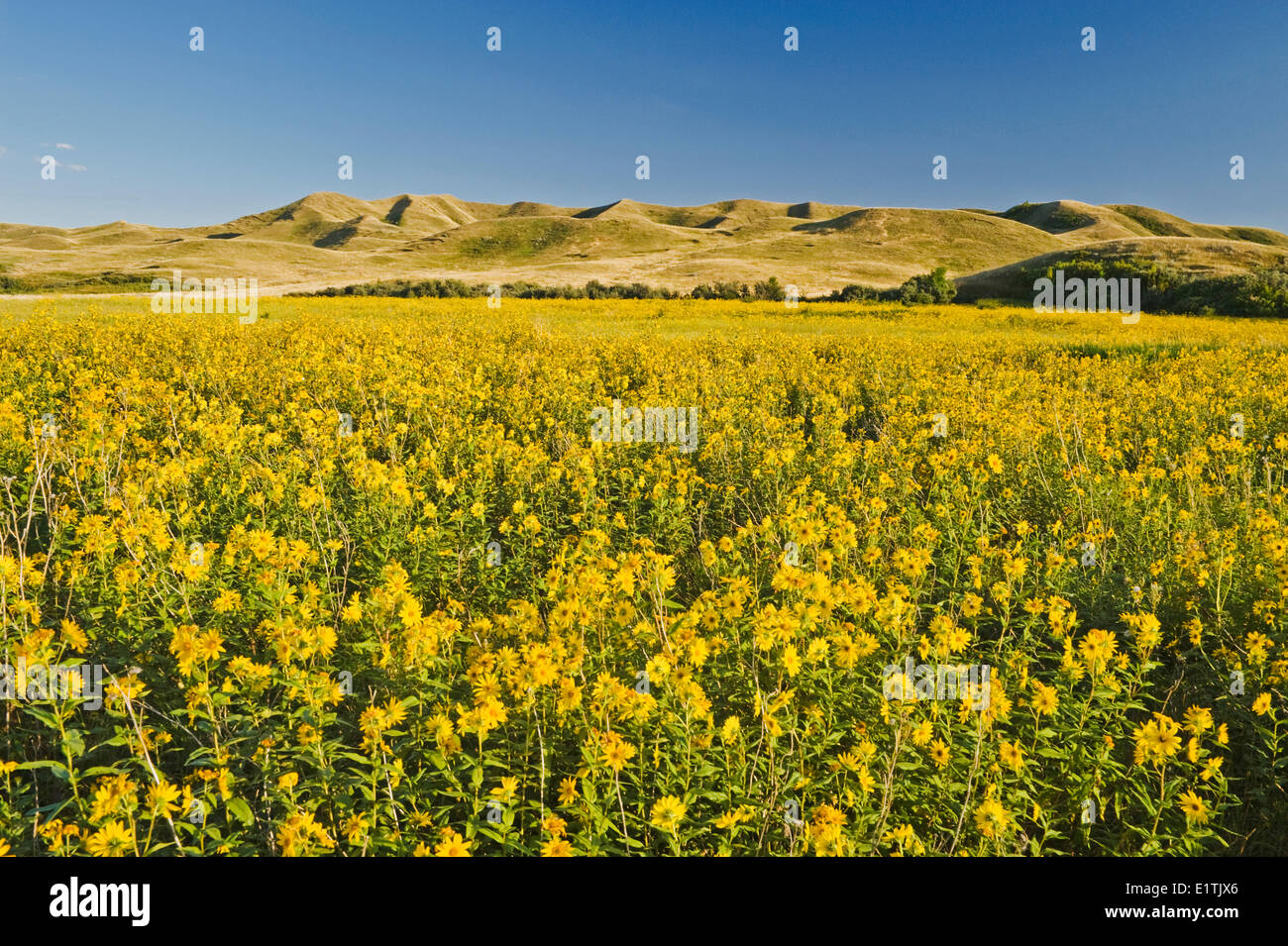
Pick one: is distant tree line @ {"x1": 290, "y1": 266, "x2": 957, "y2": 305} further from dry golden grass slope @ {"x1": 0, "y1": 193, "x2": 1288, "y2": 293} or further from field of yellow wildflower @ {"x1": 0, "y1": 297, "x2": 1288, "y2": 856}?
field of yellow wildflower @ {"x1": 0, "y1": 297, "x2": 1288, "y2": 856}

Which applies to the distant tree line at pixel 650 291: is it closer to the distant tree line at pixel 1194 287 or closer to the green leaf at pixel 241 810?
the distant tree line at pixel 1194 287

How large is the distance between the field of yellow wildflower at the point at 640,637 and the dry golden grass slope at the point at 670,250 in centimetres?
4481

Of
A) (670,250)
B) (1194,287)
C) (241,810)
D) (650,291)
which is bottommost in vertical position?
(241,810)

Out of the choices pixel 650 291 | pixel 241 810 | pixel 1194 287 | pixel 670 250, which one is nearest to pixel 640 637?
pixel 241 810

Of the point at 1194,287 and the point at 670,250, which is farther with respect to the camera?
the point at 670,250

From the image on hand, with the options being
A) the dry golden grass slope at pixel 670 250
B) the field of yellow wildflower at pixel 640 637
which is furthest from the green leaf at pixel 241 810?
the dry golden grass slope at pixel 670 250

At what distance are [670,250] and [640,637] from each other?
10279 centimetres

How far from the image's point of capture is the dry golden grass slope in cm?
5922

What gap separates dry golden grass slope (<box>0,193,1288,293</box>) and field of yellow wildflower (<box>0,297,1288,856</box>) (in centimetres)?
4481

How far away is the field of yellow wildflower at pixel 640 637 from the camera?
93.2 inches

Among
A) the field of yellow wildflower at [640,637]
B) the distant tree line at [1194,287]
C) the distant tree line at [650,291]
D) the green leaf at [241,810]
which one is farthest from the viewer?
the distant tree line at [650,291]

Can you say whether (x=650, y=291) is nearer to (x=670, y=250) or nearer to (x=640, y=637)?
(x=640, y=637)

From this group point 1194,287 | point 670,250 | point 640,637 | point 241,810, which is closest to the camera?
point 241,810

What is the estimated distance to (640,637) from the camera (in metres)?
2.99
